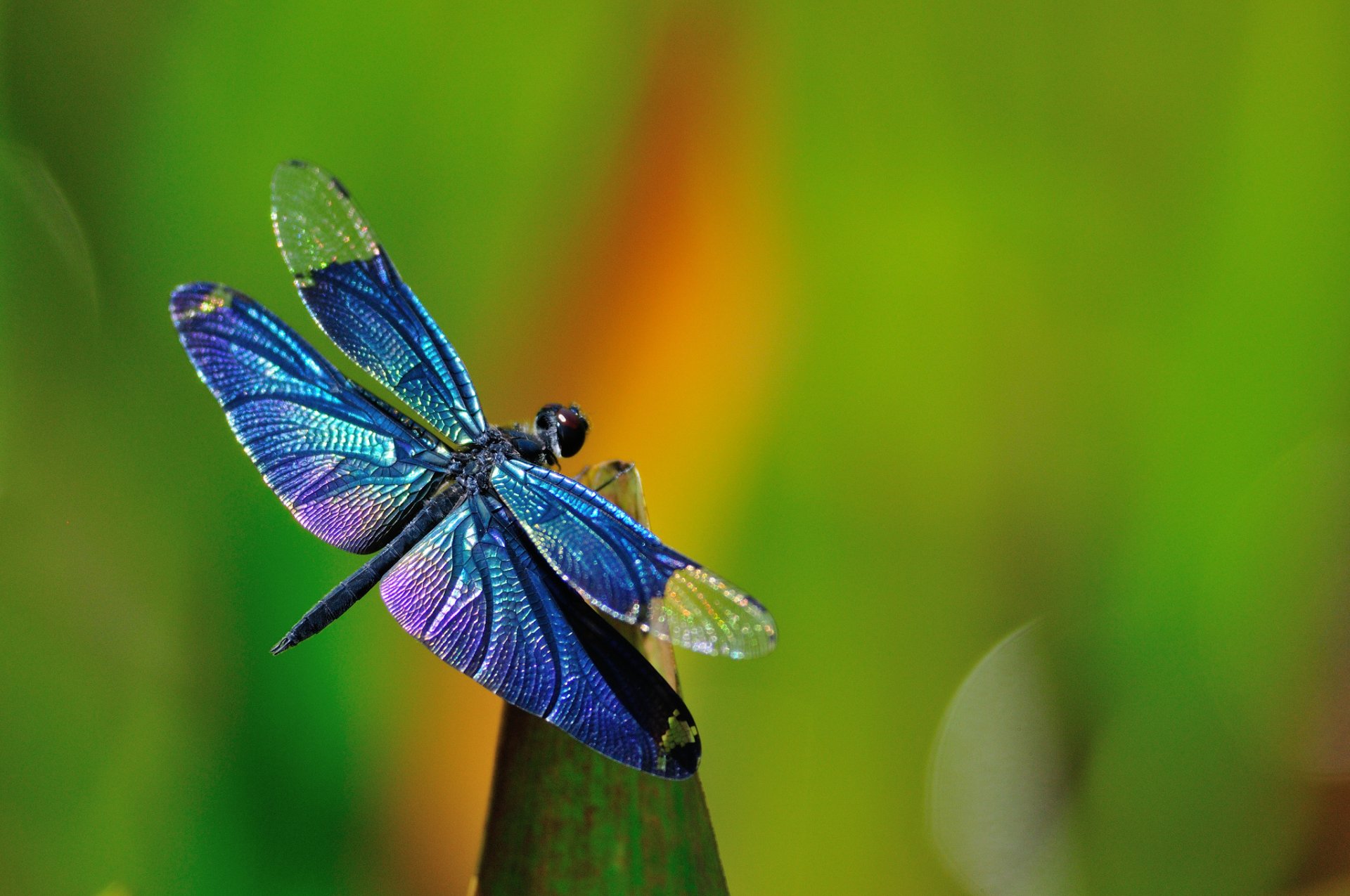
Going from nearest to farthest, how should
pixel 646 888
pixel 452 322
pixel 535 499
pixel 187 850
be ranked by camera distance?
1. pixel 646 888
2. pixel 535 499
3. pixel 187 850
4. pixel 452 322

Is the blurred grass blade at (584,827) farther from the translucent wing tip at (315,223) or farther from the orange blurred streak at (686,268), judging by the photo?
the orange blurred streak at (686,268)

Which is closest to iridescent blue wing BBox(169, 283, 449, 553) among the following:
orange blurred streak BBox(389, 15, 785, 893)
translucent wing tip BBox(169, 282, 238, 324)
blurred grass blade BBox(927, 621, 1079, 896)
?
translucent wing tip BBox(169, 282, 238, 324)

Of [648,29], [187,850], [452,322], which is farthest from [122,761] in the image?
[648,29]

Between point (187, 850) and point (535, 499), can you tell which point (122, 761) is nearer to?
point (187, 850)

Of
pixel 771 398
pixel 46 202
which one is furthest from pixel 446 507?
pixel 46 202

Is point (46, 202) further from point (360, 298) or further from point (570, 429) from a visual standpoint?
point (570, 429)

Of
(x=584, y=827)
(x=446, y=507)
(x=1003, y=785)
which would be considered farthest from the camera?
(x=1003, y=785)

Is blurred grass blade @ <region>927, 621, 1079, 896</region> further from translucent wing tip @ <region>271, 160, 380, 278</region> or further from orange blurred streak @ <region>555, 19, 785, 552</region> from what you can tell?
translucent wing tip @ <region>271, 160, 380, 278</region>
